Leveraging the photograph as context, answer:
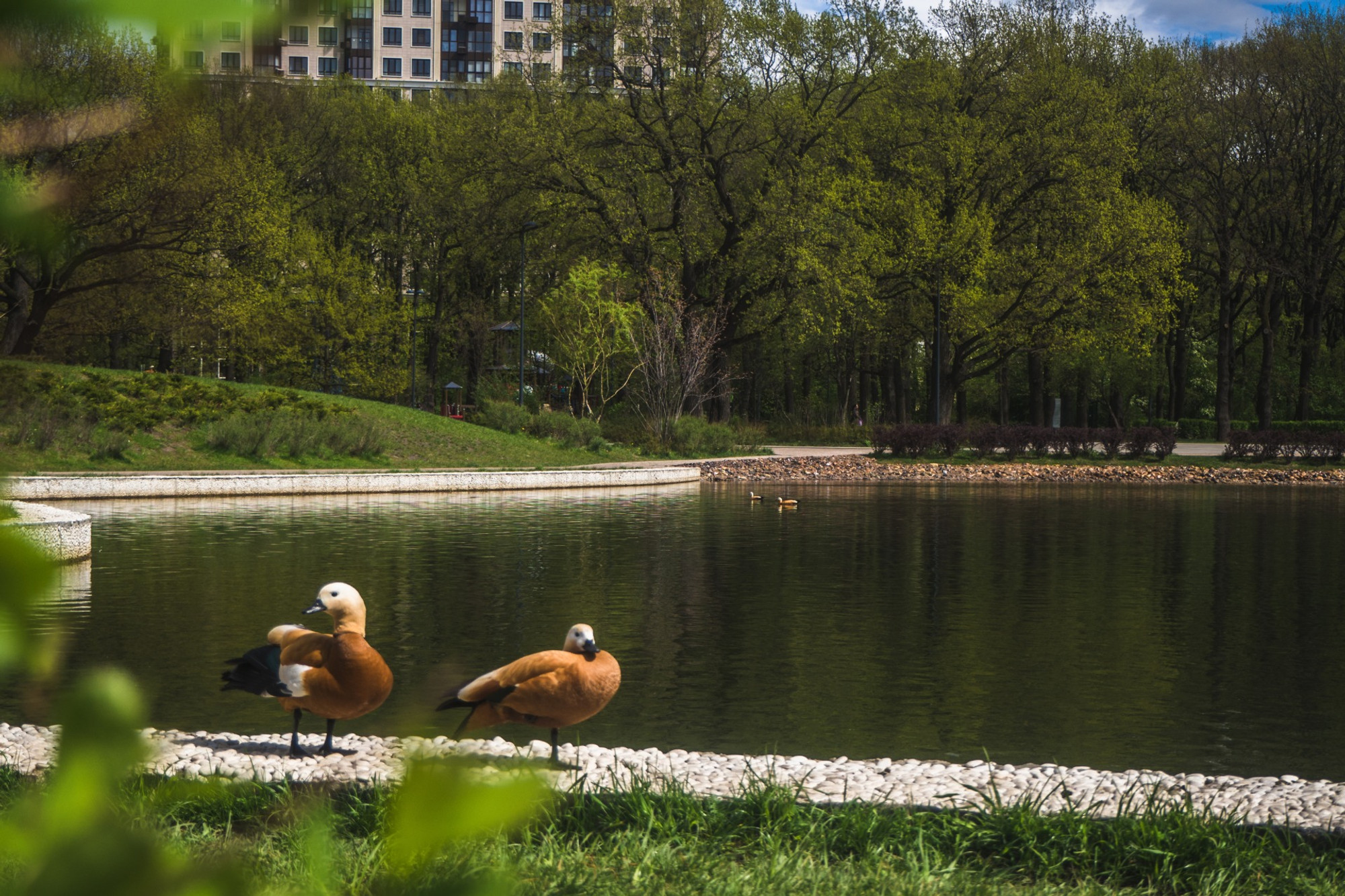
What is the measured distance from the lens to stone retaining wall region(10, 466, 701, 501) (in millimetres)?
22438

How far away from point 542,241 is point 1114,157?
876 inches

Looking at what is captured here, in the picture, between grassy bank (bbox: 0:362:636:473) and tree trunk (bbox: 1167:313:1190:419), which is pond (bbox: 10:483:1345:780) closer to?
grassy bank (bbox: 0:362:636:473)

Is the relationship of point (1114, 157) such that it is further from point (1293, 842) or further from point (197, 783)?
point (197, 783)

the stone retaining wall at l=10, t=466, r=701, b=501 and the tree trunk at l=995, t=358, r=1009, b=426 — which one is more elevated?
the tree trunk at l=995, t=358, r=1009, b=426

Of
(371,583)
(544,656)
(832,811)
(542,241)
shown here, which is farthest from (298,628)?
(542,241)

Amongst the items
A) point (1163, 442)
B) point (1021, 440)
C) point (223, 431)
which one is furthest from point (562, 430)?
point (1163, 442)

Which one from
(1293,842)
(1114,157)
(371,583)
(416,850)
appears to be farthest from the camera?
(1114,157)

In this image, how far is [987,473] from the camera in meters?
34.2

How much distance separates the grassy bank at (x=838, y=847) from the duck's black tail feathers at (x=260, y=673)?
87 centimetres

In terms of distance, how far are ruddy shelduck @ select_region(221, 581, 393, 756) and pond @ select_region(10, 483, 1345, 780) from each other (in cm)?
95

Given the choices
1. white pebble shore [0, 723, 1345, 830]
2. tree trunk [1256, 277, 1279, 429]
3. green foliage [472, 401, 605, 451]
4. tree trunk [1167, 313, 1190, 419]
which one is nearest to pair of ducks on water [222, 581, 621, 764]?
white pebble shore [0, 723, 1345, 830]

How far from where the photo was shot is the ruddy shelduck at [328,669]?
587cm

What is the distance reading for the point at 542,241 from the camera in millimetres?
53375

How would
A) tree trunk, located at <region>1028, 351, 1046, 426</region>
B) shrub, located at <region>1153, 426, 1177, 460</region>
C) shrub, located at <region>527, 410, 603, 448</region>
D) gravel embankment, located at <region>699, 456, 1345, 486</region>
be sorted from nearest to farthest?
1. gravel embankment, located at <region>699, 456, 1345, 486</region>
2. shrub, located at <region>527, 410, 603, 448</region>
3. shrub, located at <region>1153, 426, 1177, 460</region>
4. tree trunk, located at <region>1028, 351, 1046, 426</region>
